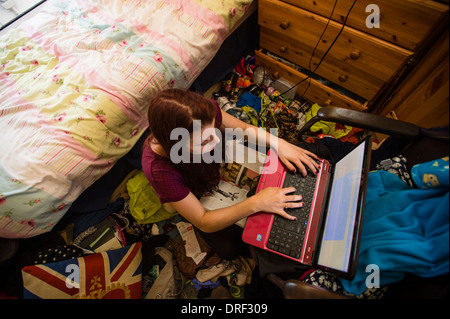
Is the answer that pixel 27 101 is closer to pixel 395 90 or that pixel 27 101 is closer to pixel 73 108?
pixel 73 108

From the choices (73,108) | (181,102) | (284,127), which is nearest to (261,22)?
(284,127)

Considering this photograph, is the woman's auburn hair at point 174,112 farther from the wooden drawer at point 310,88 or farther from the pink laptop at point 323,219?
the wooden drawer at point 310,88

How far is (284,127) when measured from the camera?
1504 mm

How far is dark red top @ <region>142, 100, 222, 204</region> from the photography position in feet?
2.68

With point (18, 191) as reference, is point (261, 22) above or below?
above

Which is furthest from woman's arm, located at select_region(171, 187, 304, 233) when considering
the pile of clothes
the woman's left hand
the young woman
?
the pile of clothes

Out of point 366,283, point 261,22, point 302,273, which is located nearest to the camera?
point 366,283

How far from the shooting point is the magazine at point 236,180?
3.38ft

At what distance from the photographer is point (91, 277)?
1.00m

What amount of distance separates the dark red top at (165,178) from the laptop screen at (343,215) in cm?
53

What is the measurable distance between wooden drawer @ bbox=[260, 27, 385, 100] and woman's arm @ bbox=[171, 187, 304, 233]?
89cm

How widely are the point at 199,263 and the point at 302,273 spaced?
661mm

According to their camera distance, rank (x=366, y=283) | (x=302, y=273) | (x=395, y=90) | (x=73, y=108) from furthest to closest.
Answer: (x=395, y=90) → (x=73, y=108) → (x=302, y=273) → (x=366, y=283)

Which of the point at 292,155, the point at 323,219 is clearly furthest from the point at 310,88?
the point at 323,219
